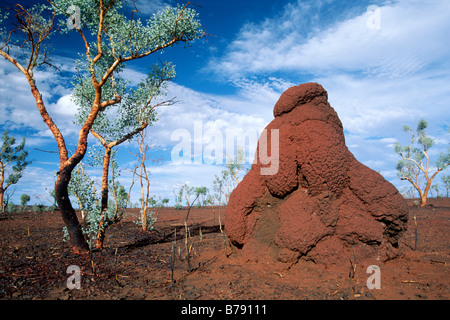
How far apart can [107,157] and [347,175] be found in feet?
25.1

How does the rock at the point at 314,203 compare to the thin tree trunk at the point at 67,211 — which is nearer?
the rock at the point at 314,203

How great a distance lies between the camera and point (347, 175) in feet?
20.1

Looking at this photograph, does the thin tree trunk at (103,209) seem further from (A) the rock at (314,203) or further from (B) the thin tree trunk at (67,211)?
(A) the rock at (314,203)

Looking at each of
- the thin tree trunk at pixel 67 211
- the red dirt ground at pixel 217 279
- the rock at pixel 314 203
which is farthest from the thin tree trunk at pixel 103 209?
the rock at pixel 314 203

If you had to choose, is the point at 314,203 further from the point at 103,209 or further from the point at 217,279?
the point at 103,209

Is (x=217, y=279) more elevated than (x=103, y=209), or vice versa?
(x=103, y=209)

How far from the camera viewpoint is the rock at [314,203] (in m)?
5.78

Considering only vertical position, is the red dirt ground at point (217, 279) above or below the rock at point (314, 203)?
below

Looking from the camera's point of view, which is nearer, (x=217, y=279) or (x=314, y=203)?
(x=217, y=279)

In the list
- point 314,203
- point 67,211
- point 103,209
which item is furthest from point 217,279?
point 103,209

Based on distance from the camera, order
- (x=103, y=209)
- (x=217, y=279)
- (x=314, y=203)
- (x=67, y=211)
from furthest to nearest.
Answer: (x=103, y=209) < (x=67, y=211) < (x=314, y=203) < (x=217, y=279)

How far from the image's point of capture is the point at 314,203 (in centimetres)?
595

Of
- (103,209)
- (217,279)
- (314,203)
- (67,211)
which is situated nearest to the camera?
(217,279)
